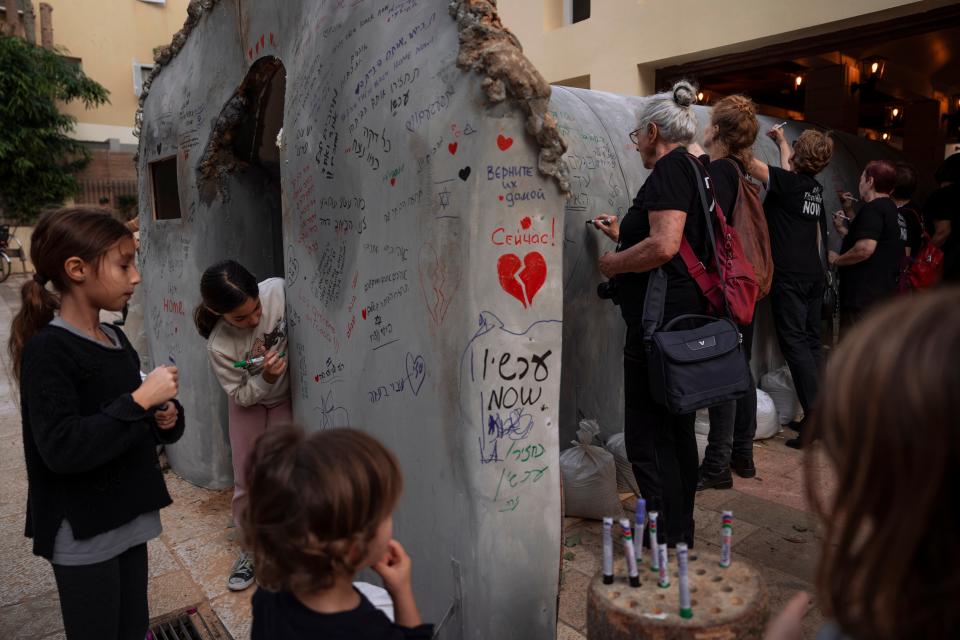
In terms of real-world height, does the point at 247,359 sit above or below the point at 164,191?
below

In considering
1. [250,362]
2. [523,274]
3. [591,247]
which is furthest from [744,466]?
[250,362]

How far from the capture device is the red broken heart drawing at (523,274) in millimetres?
2408

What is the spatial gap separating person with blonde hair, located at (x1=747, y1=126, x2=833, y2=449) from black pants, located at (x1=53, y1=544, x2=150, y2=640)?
4.06 m

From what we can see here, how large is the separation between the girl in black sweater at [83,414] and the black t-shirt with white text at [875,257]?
4876 millimetres

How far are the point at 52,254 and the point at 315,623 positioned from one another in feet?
4.77

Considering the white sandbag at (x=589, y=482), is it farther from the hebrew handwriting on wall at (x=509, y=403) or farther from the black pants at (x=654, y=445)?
the hebrew handwriting on wall at (x=509, y=403)

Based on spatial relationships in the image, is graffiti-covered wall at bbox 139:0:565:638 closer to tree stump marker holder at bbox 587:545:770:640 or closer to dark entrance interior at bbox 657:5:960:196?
tree stump marker holder at bbox 587:545:770:640

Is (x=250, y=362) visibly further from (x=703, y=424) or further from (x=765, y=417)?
Result: (x=765, y=417)

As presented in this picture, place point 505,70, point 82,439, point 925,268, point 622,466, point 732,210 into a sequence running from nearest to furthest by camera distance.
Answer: point 82,439 → point 505,70 → point 732,210 → point 622,466 → point 925,268

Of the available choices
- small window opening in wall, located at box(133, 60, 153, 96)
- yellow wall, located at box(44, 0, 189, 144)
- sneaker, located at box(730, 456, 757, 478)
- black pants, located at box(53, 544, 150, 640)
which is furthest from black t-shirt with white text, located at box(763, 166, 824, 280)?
small window opening in wall, located at box(133, 60, 153, 96)

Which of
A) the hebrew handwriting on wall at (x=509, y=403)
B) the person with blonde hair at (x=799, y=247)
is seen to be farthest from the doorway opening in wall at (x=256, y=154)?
the person with blonde hair at (x=799, y=247)

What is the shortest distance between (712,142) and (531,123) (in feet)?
6.28

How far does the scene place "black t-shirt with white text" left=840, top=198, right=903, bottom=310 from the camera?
507 cm

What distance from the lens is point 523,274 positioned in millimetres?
2445
